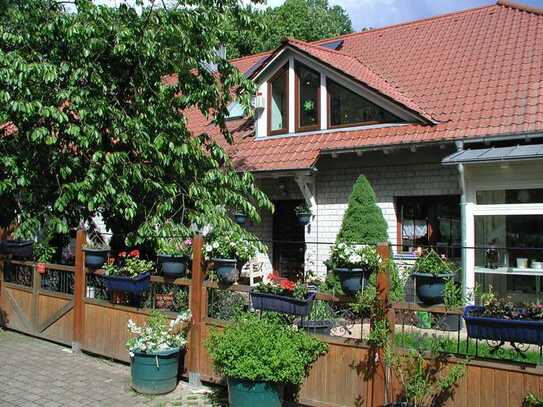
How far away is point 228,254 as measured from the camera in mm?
6418

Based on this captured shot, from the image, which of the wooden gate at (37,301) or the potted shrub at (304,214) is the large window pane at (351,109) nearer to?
the potted shrub at (304,214)

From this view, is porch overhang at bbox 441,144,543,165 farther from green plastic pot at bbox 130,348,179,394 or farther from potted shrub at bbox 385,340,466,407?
green plastic pot at bbox 130,348,179,394

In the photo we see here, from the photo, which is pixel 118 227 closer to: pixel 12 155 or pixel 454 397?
pixel 12 155

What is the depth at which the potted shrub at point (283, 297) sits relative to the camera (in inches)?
218

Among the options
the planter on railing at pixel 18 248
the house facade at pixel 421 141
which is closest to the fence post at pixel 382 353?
the house facade at pixel 421 141

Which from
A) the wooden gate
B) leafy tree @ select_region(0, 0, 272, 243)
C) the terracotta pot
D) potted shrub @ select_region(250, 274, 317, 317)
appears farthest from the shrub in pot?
the wooden gate

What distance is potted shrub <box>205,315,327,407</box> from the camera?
5.19 m

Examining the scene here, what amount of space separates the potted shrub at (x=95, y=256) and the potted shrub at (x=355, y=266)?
3932mm

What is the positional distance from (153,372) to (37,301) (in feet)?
12.1

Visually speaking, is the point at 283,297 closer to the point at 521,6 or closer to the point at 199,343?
Result: the point at 199,343

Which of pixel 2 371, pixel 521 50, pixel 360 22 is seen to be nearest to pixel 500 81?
pixel 521 50

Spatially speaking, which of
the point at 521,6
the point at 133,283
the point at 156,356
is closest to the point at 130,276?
the point at 133,283

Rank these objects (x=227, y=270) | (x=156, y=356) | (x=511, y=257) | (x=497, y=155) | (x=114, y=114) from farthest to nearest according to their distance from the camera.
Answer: (x=511, y=257)
(x=497, y=155)
(x=114, y=114)
(x=227, y=270)
(x=156, y=356)

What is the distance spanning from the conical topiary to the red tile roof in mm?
901
